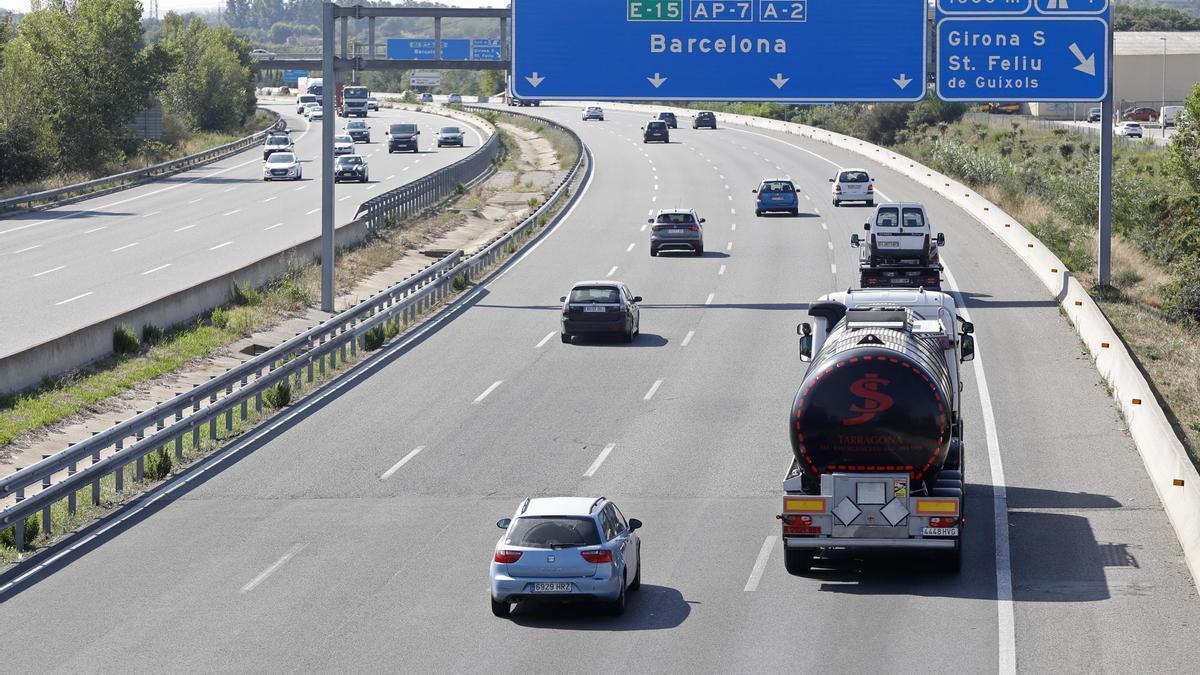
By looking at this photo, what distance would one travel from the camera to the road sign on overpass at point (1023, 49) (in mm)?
38469

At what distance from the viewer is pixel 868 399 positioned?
1698 centimetres

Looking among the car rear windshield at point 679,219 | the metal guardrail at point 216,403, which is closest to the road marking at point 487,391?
the metal guardrail at point 216,403

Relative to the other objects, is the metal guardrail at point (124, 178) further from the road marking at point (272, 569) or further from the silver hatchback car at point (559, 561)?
the silver hatchback car at point (559, 561)

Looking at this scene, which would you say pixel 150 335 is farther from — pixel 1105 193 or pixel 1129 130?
pixel 1129 130

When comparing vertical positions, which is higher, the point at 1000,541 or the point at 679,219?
the point at 679,219

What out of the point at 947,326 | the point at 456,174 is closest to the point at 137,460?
the point at 947,326

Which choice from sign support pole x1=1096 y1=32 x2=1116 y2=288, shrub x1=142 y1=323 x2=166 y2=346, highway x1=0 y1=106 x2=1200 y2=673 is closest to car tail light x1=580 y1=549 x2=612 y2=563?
highway x1=0 y1=106 x2=1200 y2=673

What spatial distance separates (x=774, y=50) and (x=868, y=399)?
22770 millimetres

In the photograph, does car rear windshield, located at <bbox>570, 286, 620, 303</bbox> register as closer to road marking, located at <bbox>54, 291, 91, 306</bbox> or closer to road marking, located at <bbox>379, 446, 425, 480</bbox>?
road marking, located at <bbox>379, 446, 425, 480</bbox>

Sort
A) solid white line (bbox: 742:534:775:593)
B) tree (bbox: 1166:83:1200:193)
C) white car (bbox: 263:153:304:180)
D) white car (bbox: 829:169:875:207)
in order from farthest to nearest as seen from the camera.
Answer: white car (bbox: 263:153:304:180) → white car (bbox: 829:169:875:207) → tree (bbox: 1166:83:1200:193) → solid white line (bbox: 742:534:775:593)

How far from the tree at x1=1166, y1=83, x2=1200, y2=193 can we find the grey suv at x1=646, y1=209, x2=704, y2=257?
15276 millimetres

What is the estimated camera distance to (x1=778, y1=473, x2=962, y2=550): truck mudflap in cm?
1720

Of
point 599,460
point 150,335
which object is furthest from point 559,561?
point 150,335

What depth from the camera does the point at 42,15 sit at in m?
78.7
